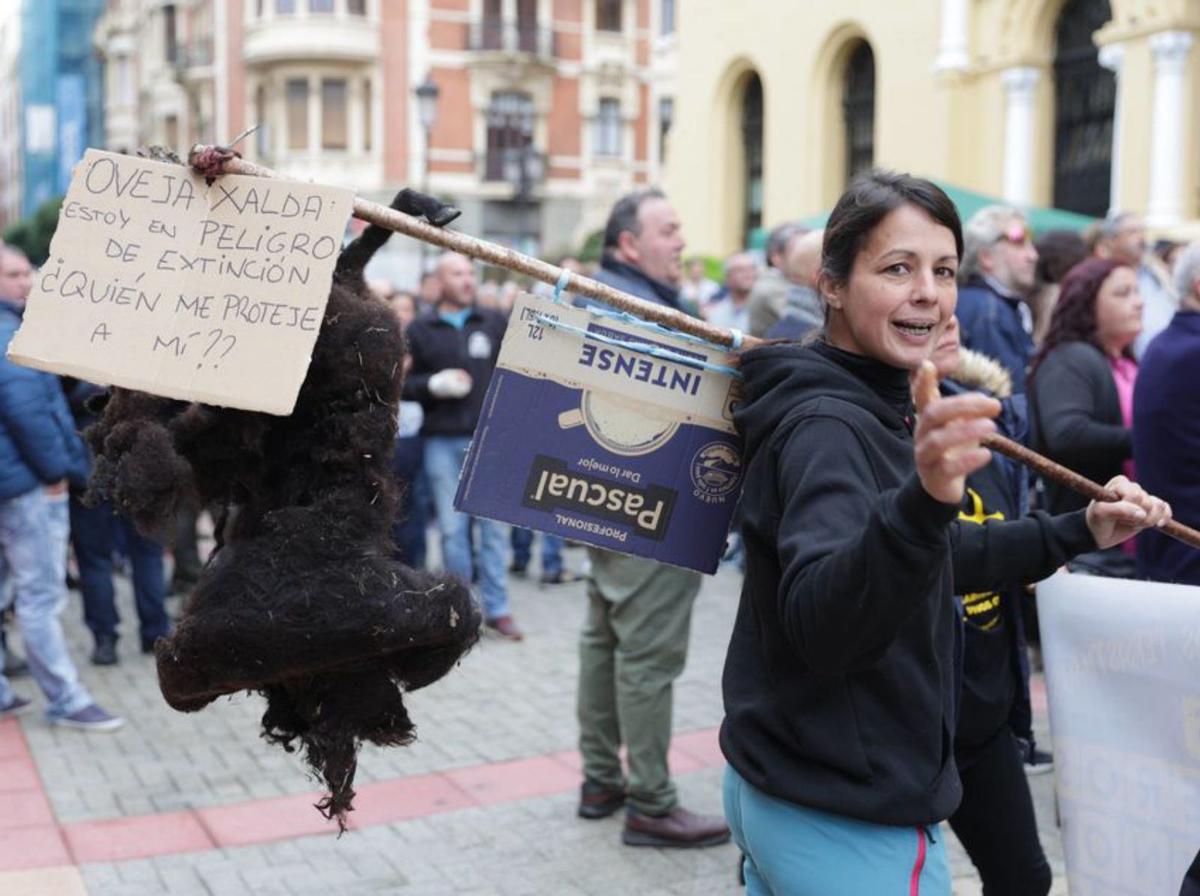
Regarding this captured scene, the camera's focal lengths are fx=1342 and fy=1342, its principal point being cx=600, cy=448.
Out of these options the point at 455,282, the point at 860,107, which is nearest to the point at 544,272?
the point at 455,282

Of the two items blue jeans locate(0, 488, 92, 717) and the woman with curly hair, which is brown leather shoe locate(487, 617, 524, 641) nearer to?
blue jeans locate(0, 488, 92, 717)

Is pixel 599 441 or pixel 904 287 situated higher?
pixel 904 287

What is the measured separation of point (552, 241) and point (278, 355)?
4065 centimetres

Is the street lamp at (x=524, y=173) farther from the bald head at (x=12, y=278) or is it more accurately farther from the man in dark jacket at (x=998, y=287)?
the man in dark jacket at (x=998, y=287)

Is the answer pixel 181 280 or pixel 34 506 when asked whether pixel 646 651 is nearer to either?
pixel 181 280

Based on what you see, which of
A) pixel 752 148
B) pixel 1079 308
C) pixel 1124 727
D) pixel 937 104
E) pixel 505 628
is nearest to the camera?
pixel 1124 727

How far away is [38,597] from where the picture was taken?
5863mm

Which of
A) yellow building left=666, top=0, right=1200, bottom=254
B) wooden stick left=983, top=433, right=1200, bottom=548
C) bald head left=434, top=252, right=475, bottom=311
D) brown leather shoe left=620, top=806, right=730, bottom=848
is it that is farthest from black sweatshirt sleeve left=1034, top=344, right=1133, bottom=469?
yellow building left=666, top=0, right=1200, bottom=254

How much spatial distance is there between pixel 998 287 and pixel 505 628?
3318 millimetres

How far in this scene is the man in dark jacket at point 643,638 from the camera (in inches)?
174

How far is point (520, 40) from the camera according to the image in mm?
42688

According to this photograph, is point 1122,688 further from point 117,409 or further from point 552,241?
point 552,241

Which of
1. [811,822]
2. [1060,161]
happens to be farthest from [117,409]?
[1060,161]

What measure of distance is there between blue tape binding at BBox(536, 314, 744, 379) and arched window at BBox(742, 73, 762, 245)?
71.3 ft
